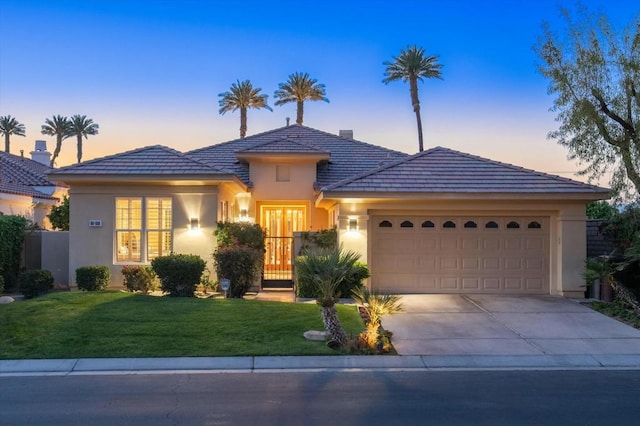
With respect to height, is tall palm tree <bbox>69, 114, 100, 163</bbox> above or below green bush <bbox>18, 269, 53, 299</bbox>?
above

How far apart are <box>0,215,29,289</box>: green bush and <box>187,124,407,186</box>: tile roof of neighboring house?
6.63m

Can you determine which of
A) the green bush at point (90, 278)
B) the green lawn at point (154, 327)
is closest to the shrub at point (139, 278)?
the green bush at point (90, 278)

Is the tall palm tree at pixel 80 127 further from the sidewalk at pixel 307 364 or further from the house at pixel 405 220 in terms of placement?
the sidewalk at pixel 307 364

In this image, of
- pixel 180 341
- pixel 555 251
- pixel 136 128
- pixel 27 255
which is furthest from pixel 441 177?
pixel 136 128

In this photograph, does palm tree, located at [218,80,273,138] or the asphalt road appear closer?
the asphalt road

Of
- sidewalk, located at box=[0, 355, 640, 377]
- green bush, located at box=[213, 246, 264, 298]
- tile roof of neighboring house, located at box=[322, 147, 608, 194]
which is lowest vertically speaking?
sidewalk, located at box=[0, 355, 640, 377]

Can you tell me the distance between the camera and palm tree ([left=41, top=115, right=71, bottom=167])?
186 feet

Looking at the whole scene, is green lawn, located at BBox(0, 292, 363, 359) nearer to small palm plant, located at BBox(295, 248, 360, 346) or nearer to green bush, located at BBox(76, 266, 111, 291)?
small palm plant, located at BBox(295, 248, 360, 346)

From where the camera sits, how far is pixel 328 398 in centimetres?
699

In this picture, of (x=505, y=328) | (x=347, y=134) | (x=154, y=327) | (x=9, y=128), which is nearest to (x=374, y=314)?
(x=505, y=328)

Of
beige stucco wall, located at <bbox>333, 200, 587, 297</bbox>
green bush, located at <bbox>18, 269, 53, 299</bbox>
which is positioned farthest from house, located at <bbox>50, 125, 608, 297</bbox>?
green bush, located at <bbox>18, 269, 53, 299</bbox>

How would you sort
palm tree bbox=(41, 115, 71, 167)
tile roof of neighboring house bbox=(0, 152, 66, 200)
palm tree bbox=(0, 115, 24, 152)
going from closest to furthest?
tile roof of neighboring house bbox=(0, 152, 66, 200), palm tree bbox=(41, 115, 71, 167), palm tree bbox=(0, 115, 24, 152)

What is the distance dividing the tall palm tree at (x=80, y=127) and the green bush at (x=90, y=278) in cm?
4745

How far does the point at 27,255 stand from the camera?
55.1ft
